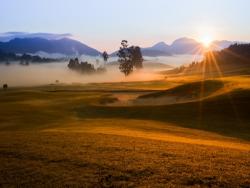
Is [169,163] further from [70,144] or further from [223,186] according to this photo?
A: [70,144]

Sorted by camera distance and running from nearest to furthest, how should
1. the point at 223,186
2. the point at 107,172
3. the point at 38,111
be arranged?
the point at 223,186 → the point at 107,172 → the point at 38,111

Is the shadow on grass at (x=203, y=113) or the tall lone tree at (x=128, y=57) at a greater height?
the tall lone tree at (x=128, y=57)

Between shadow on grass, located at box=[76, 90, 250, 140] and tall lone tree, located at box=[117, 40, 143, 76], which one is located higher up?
tall lone tree, located at box=[117, 40, 143, 76]

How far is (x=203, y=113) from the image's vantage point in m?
44.9

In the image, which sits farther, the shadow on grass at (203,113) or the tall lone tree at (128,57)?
the tall lone tree at (128,57)

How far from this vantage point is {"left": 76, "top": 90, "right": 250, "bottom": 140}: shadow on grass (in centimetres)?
3888

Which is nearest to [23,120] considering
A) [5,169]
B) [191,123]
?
[191,123]

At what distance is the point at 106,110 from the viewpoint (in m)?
51.1

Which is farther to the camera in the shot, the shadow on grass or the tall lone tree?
the tall lone tree

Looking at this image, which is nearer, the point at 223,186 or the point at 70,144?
the point at 223,186

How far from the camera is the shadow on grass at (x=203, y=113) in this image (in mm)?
38875

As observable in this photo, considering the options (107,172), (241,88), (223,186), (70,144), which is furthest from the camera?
(241,88)

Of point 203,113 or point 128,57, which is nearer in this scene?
point 203,113

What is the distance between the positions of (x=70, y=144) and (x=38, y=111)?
29.6 metres
